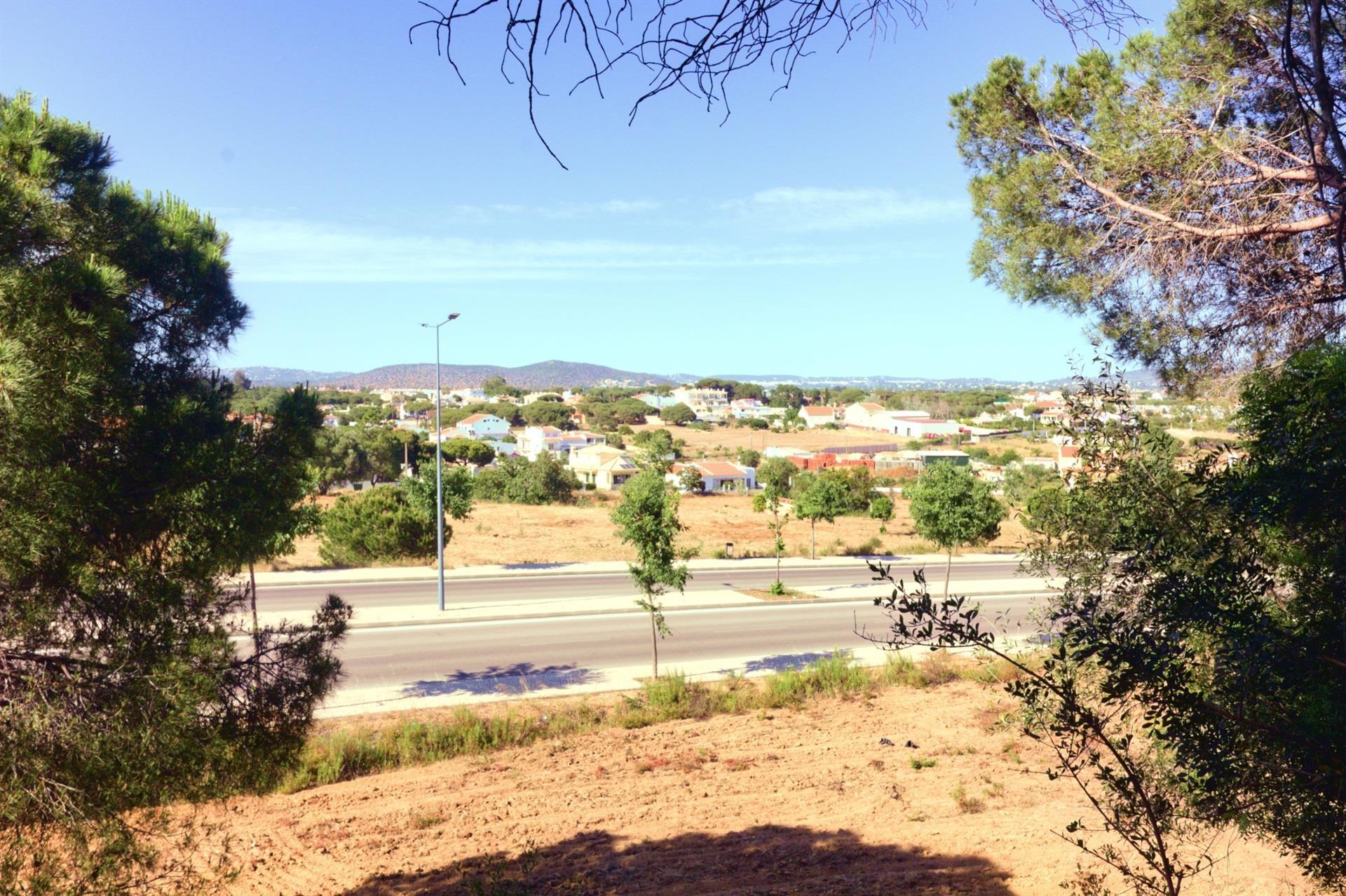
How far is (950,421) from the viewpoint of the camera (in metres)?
117

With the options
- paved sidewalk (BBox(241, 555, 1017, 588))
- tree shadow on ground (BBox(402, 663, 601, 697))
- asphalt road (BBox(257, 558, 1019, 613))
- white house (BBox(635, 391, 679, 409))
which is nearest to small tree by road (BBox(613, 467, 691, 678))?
tree shadow on ground (BBox(402, 663, 601, 697))

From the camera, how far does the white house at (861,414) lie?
13362 cm

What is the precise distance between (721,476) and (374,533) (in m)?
37.7

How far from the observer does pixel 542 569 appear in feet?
87.7

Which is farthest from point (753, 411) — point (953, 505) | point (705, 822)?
point (705, 822)

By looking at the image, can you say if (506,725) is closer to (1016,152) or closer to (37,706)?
(37,706)

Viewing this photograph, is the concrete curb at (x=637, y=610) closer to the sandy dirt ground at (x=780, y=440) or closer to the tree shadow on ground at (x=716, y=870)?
the tree shadow on ground at (x=716, y=870)

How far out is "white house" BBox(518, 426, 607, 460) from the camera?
8856 centimetres

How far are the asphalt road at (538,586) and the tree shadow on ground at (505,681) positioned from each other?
17.0ft

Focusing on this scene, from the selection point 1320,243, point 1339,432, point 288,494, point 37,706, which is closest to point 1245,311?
point 1320,243

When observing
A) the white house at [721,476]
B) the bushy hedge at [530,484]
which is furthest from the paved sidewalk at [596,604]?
the white house at [721,476]

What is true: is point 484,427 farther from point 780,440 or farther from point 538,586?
point 538,586

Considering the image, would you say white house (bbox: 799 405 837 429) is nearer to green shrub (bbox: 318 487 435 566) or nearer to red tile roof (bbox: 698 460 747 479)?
red tile roof (bbox: 698 460 747 479)

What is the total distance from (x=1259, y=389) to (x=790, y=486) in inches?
1704
